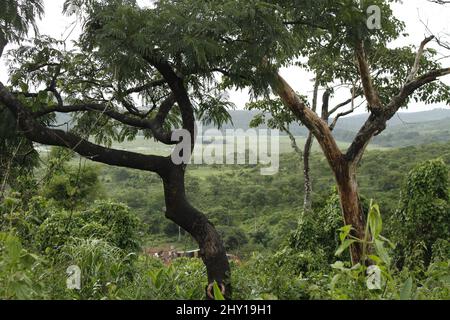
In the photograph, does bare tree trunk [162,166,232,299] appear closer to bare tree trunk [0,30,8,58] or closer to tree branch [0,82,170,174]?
tree branch [0,82,170,174]

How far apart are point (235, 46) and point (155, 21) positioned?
2.03ft

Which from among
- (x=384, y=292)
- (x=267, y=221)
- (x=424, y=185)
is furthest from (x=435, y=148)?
(x=384, y=292)

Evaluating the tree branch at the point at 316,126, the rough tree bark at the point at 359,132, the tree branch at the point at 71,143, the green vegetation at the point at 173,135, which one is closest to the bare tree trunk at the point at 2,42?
the green vegetation at the point at 173,135

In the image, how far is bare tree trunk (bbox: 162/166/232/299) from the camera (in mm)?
3969

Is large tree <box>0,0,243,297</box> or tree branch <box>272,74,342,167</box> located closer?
large tree <box>0,0,243,297</box>

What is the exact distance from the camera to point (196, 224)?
4.12m

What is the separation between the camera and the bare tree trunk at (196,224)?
397 cm

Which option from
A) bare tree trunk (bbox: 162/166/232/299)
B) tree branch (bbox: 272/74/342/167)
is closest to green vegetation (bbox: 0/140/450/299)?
bare tree trunk (bbox: 162/166/232/299)

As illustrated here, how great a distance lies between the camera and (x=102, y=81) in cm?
482

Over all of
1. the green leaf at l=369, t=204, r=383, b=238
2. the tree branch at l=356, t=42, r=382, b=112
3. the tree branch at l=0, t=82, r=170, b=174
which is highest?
the tree branch at l=356, t=42, r=382, b=112

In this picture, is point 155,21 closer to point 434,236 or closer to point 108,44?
point 108,44

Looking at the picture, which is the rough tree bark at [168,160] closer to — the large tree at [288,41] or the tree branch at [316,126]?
the large tree at [288,41]

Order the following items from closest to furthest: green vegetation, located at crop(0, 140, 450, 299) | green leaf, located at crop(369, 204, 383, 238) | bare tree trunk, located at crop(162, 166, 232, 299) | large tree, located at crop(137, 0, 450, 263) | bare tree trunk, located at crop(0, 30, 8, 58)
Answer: green leaf, located at crop(369, 204, 383, 238) < green vegetation, located at crop(0, 140, 450, 299) < large tree, located at crop(137, 0, 450, 263) < bare tree trunk, located at crop(162, 166, 232, 299) < bare tree trunk, located at crop(0, 30, 8, 58)

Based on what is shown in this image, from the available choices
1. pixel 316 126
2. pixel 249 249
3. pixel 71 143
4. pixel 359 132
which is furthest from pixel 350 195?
pixel 249 249
